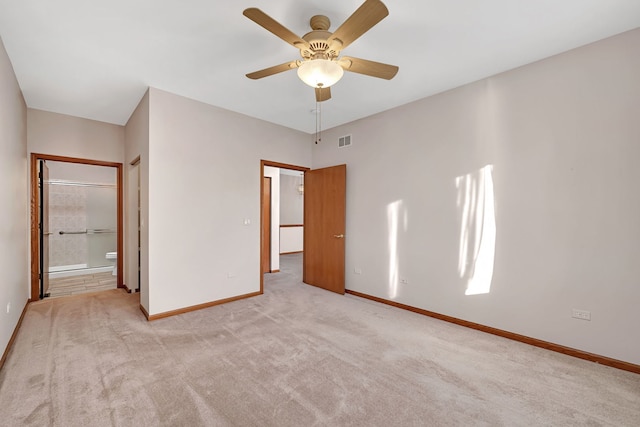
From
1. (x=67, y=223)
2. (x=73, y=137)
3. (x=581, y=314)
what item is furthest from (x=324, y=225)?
(x=67, y=223)

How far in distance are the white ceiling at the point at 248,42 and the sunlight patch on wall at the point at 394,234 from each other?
1.49 meters

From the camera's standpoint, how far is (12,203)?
285cm

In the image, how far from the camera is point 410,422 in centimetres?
169

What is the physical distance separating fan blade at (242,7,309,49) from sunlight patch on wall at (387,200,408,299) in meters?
2.46

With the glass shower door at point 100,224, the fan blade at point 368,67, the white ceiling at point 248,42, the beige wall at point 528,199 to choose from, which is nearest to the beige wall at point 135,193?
the white ceiling at point 248,42

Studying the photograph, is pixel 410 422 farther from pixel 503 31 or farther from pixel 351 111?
pixel 351 111

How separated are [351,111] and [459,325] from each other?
10.4ft

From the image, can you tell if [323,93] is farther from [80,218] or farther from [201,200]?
[80,218]

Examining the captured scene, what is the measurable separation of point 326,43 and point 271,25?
452mm

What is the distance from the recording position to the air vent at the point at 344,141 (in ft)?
14.8

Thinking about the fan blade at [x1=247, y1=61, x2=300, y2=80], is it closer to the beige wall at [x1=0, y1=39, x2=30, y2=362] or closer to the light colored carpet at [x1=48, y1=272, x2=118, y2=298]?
the beige wall at [x1=0, y1=39, x2=30, y2=362]

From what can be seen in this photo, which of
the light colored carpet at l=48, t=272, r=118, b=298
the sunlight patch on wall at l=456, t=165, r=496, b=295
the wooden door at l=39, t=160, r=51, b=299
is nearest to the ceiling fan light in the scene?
the sunlight patch on wall at l=456, t=165, r=496, b=295

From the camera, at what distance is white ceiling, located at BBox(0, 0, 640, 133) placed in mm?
2018

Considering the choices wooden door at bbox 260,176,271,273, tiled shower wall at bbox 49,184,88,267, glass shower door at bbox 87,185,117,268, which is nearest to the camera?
wooden door at bbox 260,176,271,273
